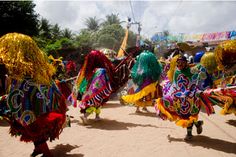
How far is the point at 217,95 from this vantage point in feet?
15.0

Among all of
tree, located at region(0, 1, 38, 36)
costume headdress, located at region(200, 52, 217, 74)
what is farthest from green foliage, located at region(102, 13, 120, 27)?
costume headdress, located at region(200, 52, 217, 74)

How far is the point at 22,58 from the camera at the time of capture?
3.94m

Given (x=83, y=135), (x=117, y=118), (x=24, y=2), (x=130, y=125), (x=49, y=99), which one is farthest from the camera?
(x=24, y=2)

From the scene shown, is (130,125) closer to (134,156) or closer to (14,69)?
(134,156)

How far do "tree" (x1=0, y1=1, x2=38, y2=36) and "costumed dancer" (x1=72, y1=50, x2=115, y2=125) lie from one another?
46.6 ft

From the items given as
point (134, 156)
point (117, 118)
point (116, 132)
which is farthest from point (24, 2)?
point (134, 156)

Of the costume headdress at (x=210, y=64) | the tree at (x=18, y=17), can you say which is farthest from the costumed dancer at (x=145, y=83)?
the tree at (x=18, y=17)

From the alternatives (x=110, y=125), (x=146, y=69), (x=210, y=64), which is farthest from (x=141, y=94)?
(x=210, y=64)

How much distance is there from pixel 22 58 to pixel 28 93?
1.82 feet

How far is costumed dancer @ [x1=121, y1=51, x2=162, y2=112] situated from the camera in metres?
7.89

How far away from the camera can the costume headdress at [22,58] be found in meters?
3.91

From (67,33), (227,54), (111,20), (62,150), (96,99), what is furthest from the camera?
(111,20)

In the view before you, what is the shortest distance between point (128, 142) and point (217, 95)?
1.96 m

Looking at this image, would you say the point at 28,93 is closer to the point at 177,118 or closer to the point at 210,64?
the point at 177,118
